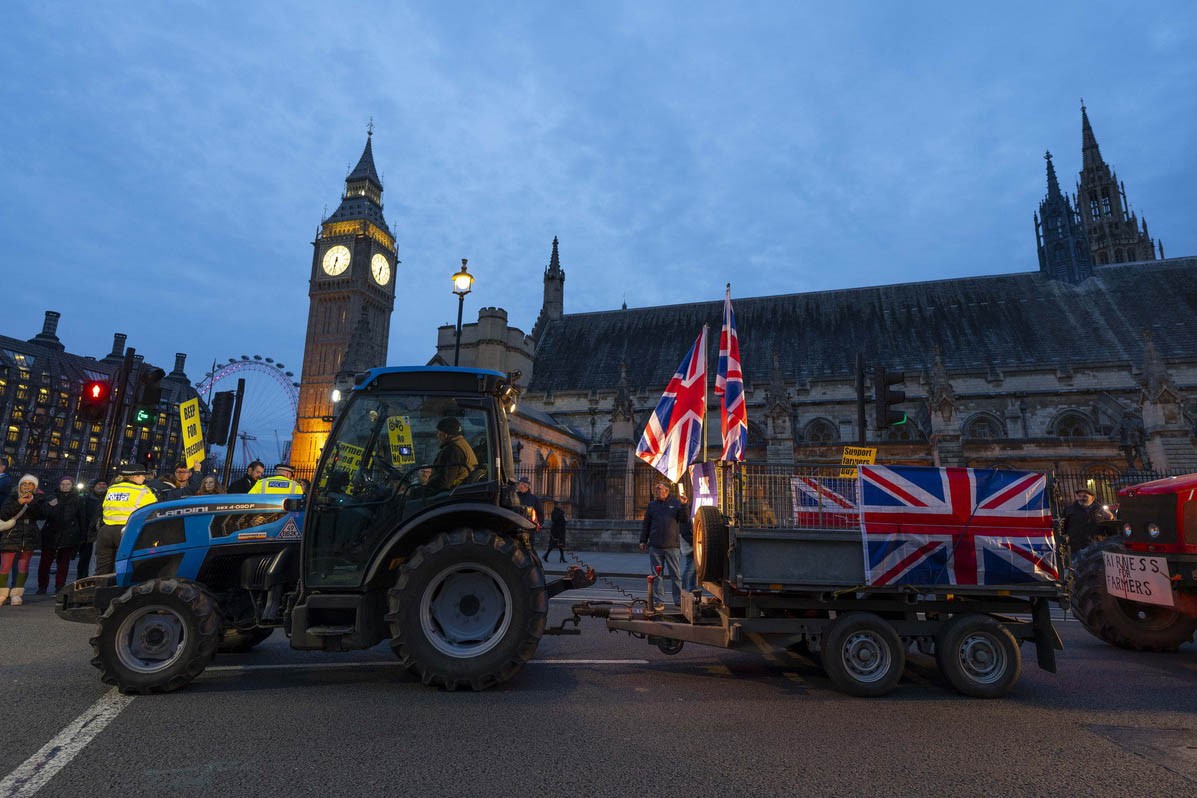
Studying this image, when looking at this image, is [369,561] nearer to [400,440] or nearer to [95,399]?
[400,440]

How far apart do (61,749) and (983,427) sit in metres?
34.7

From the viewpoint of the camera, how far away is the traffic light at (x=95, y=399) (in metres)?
10.7

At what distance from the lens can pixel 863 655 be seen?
190 inches

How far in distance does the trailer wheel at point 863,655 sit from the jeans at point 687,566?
4146 millimetres

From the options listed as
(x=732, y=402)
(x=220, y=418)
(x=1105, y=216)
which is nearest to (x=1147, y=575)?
(x=732, y=402)

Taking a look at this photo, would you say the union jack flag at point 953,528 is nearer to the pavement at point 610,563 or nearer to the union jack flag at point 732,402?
the union jack flag at point 732,402

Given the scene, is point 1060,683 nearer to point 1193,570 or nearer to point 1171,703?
point 1171,703

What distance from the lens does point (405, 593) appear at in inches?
182

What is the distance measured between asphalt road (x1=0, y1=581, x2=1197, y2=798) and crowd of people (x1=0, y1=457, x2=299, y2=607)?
9.22 ft

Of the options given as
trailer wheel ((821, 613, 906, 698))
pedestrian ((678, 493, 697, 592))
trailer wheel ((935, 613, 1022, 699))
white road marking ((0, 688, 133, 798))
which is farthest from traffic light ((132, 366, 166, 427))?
trailer wheel ((935, 613, 1022, 699))

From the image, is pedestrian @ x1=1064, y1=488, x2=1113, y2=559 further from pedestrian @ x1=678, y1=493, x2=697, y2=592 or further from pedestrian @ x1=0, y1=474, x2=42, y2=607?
pedestrian @ x1=0, y1=474, x2=42, y2=607

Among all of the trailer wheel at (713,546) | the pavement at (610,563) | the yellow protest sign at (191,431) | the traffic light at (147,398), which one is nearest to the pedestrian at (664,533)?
the pavement at (610,563)

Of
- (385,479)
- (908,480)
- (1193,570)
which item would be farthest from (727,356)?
(385,479)

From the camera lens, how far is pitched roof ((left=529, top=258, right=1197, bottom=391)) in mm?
30312
